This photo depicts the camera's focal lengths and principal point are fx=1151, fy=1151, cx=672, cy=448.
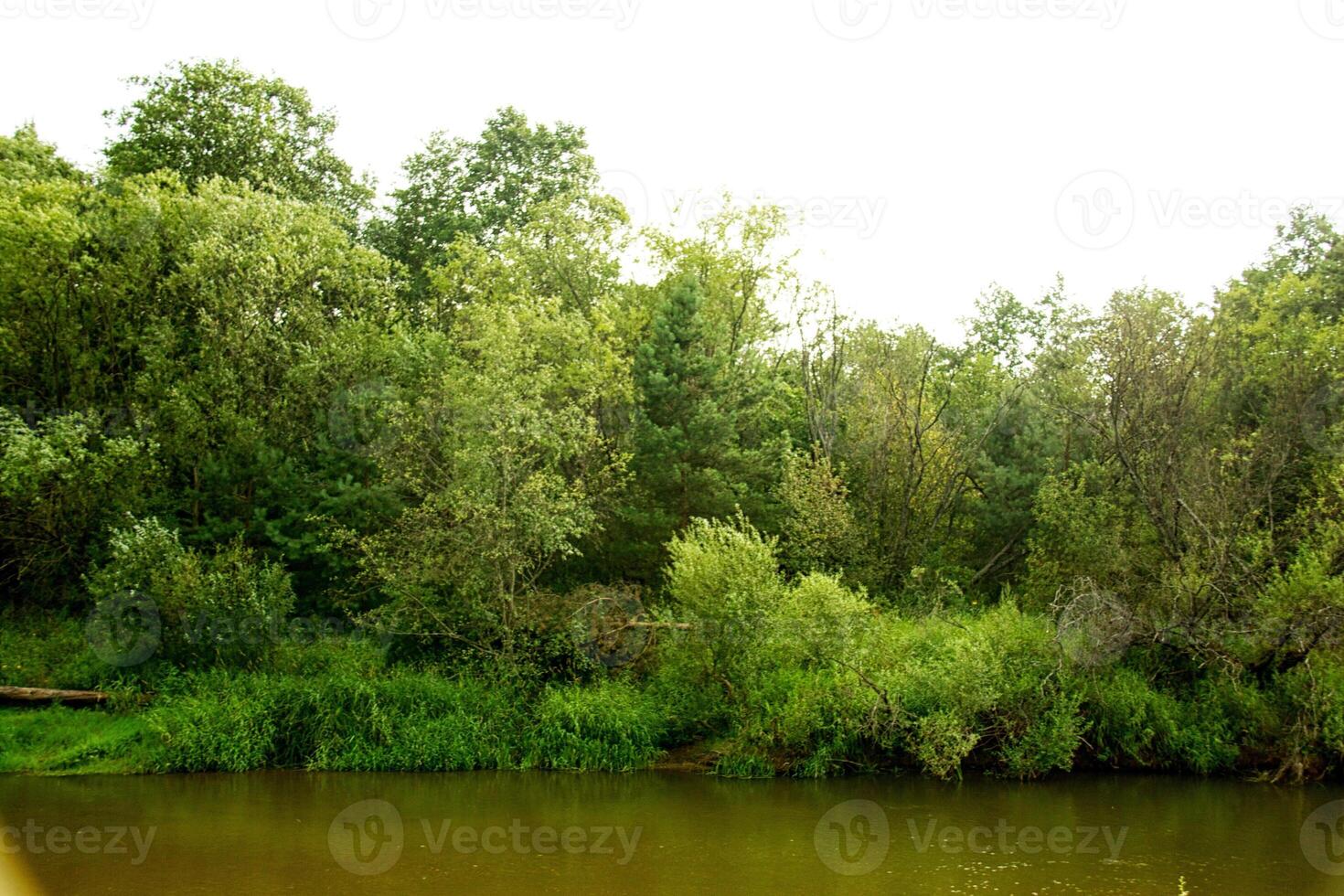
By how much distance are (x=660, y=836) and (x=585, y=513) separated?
29.8 ft

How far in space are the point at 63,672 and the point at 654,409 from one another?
15424mm

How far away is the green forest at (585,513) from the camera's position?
22.3 meters

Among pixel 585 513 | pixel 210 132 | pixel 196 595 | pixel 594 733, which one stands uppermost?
pixel 210 132

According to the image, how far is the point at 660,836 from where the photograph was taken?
56.4ft

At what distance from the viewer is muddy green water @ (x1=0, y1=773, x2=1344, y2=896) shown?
48.0ft

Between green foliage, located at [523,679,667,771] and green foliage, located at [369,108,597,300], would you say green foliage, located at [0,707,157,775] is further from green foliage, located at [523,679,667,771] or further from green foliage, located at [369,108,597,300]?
green foliage, located at [369,108,597,300]

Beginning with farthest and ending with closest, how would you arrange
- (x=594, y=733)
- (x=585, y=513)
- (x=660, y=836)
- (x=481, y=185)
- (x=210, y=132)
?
(x=481, y=185) < (x=210, y=132) < (x=585, y=513) < (x=594, y=733) < (x=660, y=836)

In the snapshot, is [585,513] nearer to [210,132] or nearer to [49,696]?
[49,696]

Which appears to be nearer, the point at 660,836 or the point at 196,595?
the point at 660,836

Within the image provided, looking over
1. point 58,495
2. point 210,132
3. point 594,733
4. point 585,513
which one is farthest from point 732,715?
point 210,132

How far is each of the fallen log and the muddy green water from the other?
2.47 meters

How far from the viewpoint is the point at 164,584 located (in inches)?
942

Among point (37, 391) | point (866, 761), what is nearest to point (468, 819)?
point (866, 761)

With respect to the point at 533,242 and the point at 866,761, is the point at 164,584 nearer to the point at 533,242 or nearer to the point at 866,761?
the point at 866,761
